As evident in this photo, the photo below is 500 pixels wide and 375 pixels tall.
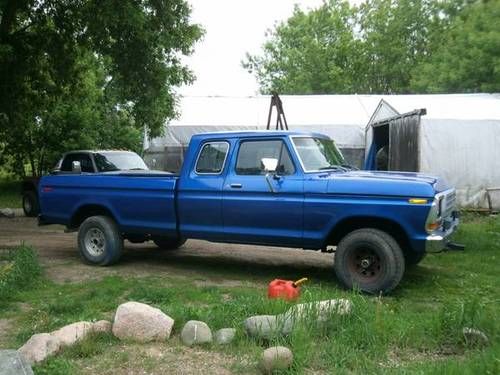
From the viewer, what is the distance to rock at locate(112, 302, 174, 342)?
4.99 meters

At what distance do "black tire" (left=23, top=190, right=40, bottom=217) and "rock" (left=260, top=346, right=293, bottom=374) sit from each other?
13823 millimetres

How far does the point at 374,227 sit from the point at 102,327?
3.48 meters

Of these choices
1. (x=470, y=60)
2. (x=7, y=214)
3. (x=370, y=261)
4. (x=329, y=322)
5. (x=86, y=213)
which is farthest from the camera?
(x=470, y=60)

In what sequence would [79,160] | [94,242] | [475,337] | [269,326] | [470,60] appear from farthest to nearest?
[470,60]
[79,160]
[94,242]
[269,326]
[475,337]

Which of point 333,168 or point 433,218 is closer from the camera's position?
point 433,218

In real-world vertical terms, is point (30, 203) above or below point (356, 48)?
below

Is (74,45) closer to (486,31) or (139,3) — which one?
(139,3)

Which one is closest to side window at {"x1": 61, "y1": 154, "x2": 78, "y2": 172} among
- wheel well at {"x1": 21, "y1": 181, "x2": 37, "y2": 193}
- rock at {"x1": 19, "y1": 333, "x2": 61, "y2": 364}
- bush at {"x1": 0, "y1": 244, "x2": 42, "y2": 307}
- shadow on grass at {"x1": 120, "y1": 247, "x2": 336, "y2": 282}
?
wheel well at {"x1": 21, "y1": 181, "x2": 37, "y2": 193}

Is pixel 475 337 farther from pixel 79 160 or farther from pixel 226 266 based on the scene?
pixel 79 160

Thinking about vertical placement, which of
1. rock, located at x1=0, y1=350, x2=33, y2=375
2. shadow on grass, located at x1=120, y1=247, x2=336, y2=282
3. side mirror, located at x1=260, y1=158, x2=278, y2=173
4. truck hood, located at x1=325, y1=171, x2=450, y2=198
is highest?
side mirror, located at x1=260, y1=158, x2=278, y2=173

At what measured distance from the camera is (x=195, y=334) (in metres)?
4.87

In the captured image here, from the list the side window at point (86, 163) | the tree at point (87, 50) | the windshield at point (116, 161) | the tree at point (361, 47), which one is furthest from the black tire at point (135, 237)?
the tree at point (361, 47)

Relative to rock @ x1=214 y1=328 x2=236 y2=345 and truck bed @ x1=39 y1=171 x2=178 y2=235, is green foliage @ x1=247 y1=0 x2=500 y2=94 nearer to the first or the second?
truck bed @ x1=39 y1=171 x2=178 y2=235

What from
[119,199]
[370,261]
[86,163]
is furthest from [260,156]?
[86,163]
